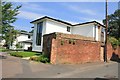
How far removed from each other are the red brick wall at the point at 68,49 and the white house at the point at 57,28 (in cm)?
604

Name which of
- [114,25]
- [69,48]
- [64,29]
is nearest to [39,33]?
[64,29]

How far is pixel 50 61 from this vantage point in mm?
19234

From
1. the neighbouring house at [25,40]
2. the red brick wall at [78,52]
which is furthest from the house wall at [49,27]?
the neighbouring house at [25,40]

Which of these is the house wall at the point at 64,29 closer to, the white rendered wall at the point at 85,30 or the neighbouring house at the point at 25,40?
the white rendered wall at the point at 85,30

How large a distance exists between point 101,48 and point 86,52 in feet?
13.4

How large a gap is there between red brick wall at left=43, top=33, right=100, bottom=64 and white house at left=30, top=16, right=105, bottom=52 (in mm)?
6036

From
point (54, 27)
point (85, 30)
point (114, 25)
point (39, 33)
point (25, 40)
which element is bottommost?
point (25, 40)

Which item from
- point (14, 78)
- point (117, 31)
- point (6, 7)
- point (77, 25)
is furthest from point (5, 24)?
point (117, 31)

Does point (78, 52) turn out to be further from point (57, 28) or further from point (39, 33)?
point (39, 33)

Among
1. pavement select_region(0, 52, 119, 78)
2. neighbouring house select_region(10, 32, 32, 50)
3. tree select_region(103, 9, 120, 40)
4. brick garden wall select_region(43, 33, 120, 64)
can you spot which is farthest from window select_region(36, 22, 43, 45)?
tree select_region(103, 9, 120, 40)

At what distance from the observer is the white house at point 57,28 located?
97.4 ft

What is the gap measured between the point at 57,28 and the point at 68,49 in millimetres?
10311

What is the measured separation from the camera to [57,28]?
30.9 metres

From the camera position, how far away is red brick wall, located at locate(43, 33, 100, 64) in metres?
19.9
